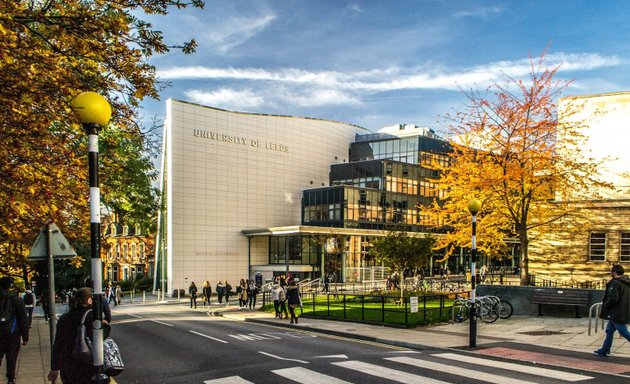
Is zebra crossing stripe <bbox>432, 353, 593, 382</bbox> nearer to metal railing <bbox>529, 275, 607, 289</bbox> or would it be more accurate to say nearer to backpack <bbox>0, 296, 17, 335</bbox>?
backpack <bbox>0, 296, 17, 335</bbox>

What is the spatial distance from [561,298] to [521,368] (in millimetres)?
10272

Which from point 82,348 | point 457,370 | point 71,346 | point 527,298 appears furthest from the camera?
point 527,298

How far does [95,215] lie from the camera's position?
649 cm

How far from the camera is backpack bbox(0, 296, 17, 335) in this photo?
30.6 feet

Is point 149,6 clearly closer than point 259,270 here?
Yes

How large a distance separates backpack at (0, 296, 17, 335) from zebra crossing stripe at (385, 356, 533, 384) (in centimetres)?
750

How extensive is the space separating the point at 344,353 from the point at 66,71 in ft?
28.7

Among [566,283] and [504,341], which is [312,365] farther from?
[566,283]

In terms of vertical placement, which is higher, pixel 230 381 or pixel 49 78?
pixel 49 78

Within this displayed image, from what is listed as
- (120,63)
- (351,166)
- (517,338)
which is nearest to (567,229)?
(517,338)

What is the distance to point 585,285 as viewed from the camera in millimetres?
27234

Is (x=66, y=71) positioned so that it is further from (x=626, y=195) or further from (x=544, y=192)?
(x=626, y=195)

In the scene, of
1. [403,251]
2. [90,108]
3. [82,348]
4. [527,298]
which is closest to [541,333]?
[527,298]

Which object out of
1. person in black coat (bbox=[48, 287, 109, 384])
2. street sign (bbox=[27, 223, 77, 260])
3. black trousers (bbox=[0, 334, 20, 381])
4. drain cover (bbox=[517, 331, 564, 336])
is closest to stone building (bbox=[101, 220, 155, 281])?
drain cover (bbox=[517, 331, 564, 336])
